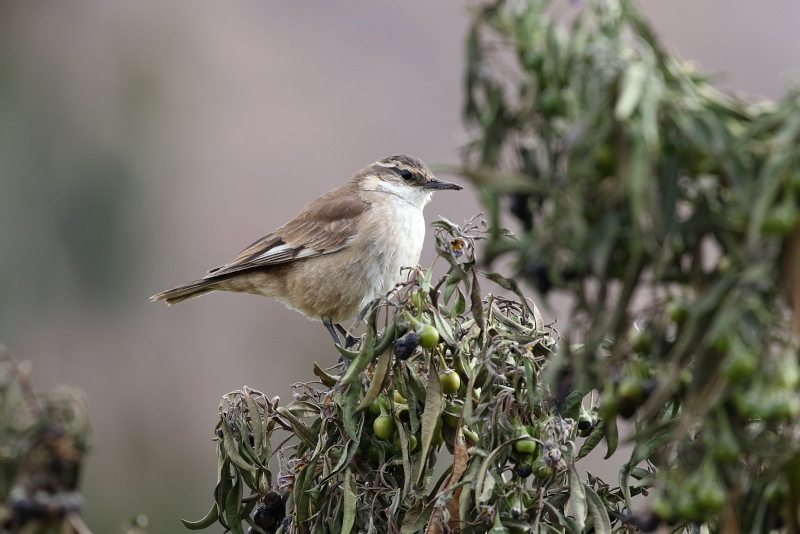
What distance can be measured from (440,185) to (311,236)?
0.97 m

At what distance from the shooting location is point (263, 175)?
13523 millimetres

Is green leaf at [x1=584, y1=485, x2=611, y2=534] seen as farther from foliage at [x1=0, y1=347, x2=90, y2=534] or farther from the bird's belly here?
the bird's belly

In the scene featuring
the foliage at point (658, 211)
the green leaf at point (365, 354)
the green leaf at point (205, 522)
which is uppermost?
the foliage at point (658, 211)

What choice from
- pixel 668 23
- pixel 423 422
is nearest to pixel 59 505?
pixel 423 422

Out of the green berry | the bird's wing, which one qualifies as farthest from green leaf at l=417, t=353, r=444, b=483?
the bird's wing

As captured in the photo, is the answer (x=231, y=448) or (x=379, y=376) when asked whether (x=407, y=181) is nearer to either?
(x=231, y=448)

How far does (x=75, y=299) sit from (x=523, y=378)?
1125 cm

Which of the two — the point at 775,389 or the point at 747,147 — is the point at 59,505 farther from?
the point at 747,147

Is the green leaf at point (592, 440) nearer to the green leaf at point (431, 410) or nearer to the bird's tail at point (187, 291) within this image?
the green leaf at point (431, 410)

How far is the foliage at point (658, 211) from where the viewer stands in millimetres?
1460

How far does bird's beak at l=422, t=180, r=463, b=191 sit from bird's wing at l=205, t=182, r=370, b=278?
1.50 ft

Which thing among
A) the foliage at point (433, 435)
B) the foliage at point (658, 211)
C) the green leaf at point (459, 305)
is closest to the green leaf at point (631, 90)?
the foliage at point (658, 211)

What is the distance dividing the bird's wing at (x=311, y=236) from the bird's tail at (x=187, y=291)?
8 centimetres

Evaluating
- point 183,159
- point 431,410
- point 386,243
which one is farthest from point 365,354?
point 183,159
